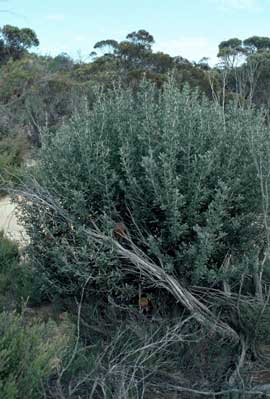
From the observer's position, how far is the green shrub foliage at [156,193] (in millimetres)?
3414

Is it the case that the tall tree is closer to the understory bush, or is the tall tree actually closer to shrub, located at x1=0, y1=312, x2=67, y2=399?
the understory bush

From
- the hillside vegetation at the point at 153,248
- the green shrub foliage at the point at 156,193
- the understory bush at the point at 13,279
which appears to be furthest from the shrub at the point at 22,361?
the understory bush at the point at 13,279

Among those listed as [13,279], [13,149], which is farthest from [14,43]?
[13,279]

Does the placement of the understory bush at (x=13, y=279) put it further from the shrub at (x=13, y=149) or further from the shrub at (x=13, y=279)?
the shrub at (x=13, y=149)

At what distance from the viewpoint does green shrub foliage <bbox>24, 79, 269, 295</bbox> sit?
11.2 ft

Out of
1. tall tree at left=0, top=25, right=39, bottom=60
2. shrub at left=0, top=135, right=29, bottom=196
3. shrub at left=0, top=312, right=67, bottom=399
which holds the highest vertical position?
tall tree at left=0, top=25, right=39, bottom=60

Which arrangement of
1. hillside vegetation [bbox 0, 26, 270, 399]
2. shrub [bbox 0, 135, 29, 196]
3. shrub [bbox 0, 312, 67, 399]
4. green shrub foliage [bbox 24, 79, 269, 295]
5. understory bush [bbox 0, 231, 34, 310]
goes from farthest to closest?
1. shrub [bbox 0, 135, 29, 196]
2. understory bush [bbox 0, 231, 34, 310]
3. green shrub foliage [bbox 24, 79, 269, 295]
4. hillside vegetation [bbox 0, 26, 270, 399]
5. shrub [bbox 0, 312, 67, 399]

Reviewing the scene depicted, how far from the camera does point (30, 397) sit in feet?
7.84

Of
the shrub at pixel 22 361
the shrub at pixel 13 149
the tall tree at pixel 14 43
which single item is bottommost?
the shrub at pixel 13 149

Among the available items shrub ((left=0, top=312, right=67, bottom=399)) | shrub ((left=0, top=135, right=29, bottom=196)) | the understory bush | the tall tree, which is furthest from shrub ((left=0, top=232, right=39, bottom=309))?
the tall tree

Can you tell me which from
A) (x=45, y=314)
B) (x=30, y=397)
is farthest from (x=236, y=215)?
(x=30, y=397)

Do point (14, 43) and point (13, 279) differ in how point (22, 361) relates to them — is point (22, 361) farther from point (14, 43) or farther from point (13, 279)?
point (14, 43)

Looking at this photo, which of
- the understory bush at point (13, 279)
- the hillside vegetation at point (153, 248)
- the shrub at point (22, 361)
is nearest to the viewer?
the shrub at point (22, 361)

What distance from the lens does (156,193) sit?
3352 mm
